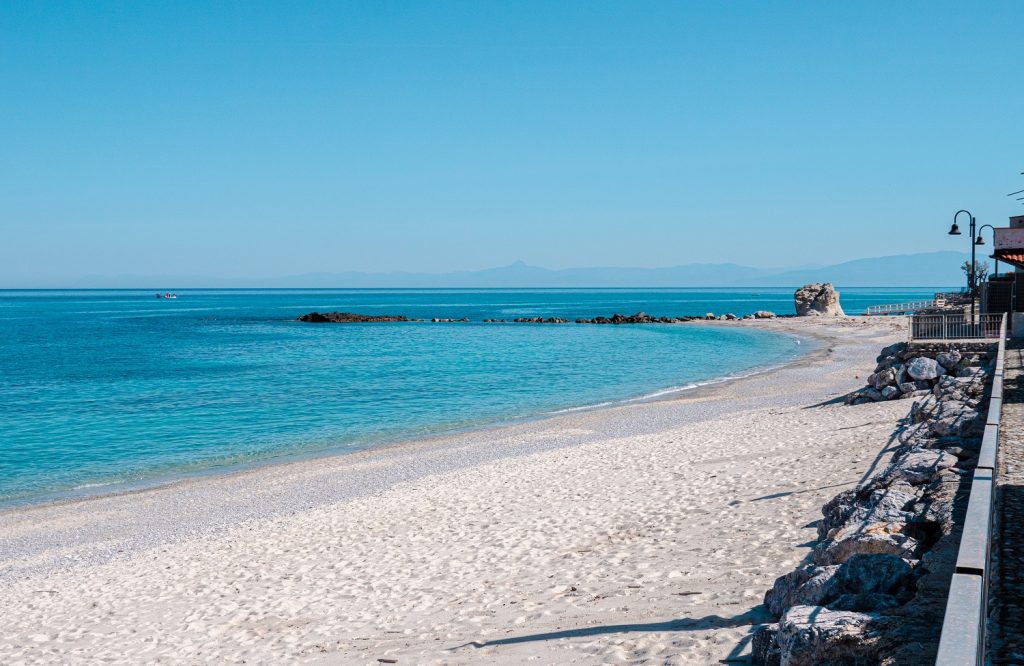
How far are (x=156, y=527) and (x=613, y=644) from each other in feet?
35.2

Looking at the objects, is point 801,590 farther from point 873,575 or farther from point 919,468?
point 919,468

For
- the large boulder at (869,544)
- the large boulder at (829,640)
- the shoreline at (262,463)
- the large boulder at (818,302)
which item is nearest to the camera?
the large boulder at (829,640)

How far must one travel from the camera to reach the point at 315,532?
13.2 m

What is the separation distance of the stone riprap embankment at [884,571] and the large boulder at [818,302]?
90159 mm

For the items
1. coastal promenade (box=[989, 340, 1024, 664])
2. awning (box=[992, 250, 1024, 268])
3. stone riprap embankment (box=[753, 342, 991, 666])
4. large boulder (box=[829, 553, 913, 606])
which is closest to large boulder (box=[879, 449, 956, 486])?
stone riprap embankment (box=[753, 342, 991, 666])

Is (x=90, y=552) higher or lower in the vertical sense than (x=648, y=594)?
lower

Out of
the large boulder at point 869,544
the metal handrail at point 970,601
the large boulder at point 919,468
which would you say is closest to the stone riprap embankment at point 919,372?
the large boulder at point 919,468

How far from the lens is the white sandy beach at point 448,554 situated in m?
8.08

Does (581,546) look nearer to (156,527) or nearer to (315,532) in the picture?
(315,532)

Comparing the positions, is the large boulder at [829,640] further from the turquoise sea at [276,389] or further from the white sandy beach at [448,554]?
the turquoise sea at [276,389]

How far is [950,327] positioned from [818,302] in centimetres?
7783

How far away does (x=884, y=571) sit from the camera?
5660 millimetres

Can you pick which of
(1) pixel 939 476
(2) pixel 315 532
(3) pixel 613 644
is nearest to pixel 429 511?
(2) pixel 315 532

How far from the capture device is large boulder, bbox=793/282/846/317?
96562mm
